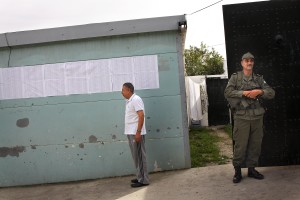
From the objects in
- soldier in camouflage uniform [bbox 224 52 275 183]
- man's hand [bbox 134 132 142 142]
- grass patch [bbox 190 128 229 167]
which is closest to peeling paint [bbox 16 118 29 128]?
man's hand [bbox 134 132 142 142]

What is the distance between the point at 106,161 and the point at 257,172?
2.72 metres

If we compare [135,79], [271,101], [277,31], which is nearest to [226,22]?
[277,31]

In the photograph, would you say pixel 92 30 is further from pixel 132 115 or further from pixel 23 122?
pixel 23 122

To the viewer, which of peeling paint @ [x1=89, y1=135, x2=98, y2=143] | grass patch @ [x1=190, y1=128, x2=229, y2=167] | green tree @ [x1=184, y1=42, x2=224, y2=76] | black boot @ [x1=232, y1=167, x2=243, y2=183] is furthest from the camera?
green tree @ [x1=184, y1=42, x2=224, y2=76]

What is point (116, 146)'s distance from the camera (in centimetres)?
639

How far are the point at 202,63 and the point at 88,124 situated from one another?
21.9m

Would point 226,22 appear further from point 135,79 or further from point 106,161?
point 106,161

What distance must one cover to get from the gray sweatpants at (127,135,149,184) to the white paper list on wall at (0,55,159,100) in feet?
3.78

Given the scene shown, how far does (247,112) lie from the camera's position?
4980mm

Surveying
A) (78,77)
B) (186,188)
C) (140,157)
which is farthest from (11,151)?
(186,188)

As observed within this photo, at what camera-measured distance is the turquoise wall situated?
625 centimetres

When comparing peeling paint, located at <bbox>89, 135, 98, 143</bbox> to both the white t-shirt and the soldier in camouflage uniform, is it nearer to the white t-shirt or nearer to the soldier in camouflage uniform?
the white t-shirt

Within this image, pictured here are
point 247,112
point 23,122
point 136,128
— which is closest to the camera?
point 247,112

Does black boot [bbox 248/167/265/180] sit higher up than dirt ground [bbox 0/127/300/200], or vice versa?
black boot [bbox 248/167/265/180]
